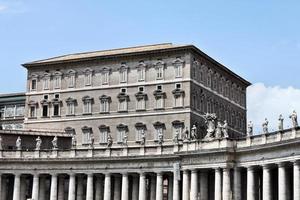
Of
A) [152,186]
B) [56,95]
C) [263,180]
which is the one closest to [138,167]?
[152,186]

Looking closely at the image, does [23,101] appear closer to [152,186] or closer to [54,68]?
[54,68]

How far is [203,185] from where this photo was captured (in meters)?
82.6

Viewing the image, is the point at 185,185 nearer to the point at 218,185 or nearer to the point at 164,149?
the point at 218,185

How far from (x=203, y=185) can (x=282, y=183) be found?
14.3 meters

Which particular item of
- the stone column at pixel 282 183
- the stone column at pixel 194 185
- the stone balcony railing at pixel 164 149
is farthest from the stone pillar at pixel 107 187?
the stone column at pixel 282 183

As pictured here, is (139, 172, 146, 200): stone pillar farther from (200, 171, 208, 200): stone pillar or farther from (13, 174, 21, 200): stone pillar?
(13, 174, 21, 200): stone pillar

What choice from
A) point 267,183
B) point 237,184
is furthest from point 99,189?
point 267,183

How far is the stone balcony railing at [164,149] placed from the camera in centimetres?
7269

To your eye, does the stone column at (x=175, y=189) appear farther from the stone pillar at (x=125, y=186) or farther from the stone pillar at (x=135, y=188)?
the stone pillar at (x=135, y=188)

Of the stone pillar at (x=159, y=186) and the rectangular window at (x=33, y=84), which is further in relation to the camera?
the rectangular window at (x=33, y=84)

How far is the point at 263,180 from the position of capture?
74.0 metres

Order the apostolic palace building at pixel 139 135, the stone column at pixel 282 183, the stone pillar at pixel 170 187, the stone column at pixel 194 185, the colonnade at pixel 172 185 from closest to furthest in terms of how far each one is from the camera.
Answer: the stone column at pixel 282 183 < the colonnade at pixel 172 185 < the apostolic palace building at pixel 139 135 < the stone column at pixel 194 185 < the stone pillar at pixel 170 187

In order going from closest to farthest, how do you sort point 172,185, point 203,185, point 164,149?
1. point 203,185
2. point 164,149
3. point 172,185

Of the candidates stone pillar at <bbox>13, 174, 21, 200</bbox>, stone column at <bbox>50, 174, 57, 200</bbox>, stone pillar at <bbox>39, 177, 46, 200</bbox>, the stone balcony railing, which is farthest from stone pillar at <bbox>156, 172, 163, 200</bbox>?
stone pillar at <bbox>13, 174, 21, 200</bbox>
